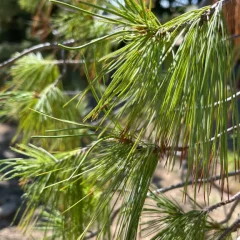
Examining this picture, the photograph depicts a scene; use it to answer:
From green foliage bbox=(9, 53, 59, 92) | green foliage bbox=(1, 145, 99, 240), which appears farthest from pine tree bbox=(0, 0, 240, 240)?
green foliage bbox=(9, 53, 59, 92)

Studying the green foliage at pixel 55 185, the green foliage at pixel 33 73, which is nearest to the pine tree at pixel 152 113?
the green foliage at pixel 55 185

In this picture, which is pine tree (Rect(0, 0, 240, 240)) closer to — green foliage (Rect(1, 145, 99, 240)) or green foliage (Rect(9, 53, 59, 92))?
green foliage (Rect(1, 145, 99, 240))

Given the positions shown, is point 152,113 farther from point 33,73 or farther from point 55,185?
point 33,73

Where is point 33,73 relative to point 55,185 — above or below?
above

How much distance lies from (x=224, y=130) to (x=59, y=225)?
0.54 m

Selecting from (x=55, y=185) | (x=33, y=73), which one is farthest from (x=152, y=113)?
(x=33, y=73)

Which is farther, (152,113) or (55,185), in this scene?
(55,185)

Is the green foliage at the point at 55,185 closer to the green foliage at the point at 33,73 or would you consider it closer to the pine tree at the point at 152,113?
the pine tree at the point at 152,113

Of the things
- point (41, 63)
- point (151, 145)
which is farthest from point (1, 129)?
point (151, 145)

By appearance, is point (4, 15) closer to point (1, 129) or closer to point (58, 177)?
point (1, 129)

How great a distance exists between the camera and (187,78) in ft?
1.58

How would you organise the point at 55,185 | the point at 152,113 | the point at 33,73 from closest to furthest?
the point at 152,113
the point at 55,185
the point at 33,73

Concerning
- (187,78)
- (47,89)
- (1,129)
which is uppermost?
(187,78)

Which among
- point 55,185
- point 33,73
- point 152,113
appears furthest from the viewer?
point 33,73
